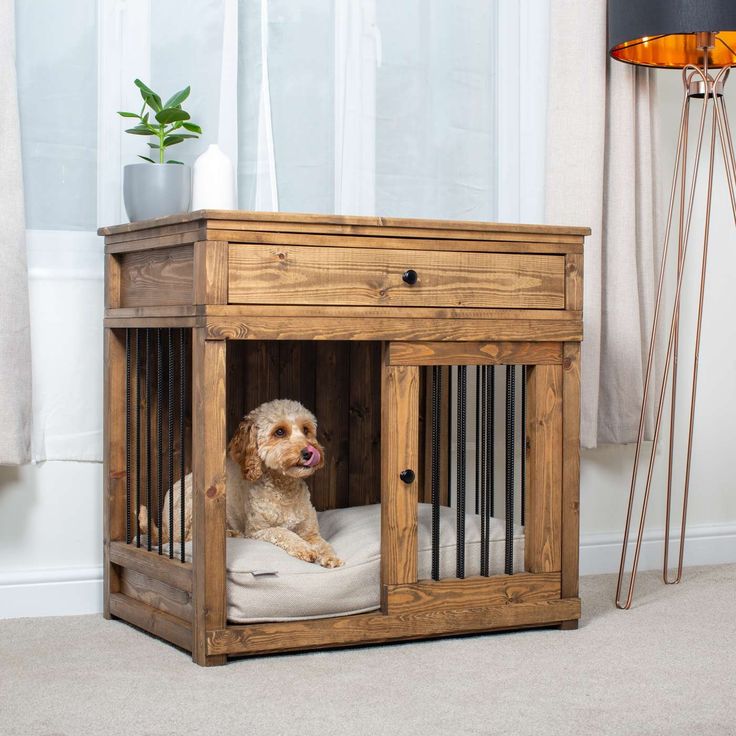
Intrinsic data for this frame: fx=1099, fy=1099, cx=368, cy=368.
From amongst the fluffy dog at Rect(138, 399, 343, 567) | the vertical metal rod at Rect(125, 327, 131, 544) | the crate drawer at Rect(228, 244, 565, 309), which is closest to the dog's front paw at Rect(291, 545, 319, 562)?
the fluffy dog at Rect(138, 399, 343, 567)

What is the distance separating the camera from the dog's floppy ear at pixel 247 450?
2.18m

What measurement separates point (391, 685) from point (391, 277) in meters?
0.74

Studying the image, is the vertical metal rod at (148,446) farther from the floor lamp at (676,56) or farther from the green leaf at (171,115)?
the floor lamp at (676,56)

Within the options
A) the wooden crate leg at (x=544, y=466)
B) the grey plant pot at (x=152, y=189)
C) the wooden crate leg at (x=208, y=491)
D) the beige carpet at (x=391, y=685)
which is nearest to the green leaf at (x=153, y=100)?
the grey plant pot at (x=152, y=189)

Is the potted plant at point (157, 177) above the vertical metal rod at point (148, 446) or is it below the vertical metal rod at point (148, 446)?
above

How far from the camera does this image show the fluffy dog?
2172mm

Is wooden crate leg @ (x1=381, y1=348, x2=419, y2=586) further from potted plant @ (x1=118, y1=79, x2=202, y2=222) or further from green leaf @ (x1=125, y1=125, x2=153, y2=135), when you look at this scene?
green leaf @ (x1=125, y1=125, x2=153, y2=135)

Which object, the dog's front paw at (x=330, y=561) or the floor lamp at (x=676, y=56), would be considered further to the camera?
the floor lamp at (x=676, y=56)

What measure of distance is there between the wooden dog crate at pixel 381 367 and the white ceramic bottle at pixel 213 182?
0.15 metres

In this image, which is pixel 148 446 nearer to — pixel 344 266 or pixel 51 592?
pixel 51 592

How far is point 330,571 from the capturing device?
2086 mm

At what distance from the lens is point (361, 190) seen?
2.65 meters

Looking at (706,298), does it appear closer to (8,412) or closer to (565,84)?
(565,84)

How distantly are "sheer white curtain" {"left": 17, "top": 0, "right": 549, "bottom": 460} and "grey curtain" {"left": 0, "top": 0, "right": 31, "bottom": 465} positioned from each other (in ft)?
0.35
